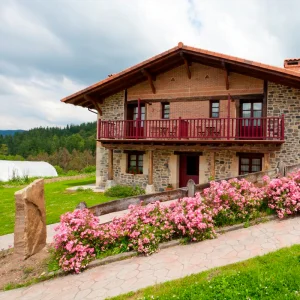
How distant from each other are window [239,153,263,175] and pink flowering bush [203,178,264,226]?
6922 millimetres

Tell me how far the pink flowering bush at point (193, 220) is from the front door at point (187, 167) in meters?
8.51

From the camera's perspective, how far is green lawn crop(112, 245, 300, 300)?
3.33 m

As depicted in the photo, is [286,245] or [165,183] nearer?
[286,245]

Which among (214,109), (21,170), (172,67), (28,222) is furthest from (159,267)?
(21,170)

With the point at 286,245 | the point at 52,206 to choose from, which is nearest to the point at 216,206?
the point at 286,245

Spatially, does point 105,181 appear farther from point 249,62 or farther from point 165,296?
point 165,296

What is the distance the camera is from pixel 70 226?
17.0 feet

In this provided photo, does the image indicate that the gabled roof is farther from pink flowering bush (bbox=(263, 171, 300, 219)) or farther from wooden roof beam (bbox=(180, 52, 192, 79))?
pink flowering bush (bbox=(263, 171, 300, 219))

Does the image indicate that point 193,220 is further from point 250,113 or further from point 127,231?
point 250,113

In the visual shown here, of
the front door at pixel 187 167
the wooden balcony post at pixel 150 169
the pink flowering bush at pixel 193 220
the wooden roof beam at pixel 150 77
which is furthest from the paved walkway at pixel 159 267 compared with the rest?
the wooden roof beam at pixel 150 77

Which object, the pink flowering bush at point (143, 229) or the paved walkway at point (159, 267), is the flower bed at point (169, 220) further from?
the paved walkway at point (159, 267)

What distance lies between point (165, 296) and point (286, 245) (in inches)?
101

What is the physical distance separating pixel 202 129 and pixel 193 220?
8.49 metres

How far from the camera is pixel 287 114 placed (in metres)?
12.1
